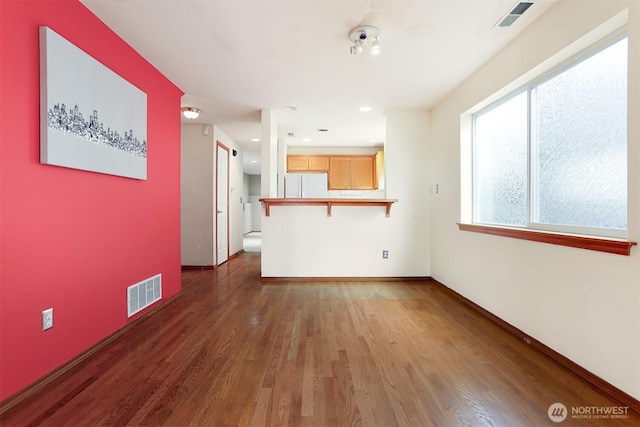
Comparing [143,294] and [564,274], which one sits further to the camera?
[143,294]

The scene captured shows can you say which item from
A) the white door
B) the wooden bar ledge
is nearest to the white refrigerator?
the wooden bar ledge

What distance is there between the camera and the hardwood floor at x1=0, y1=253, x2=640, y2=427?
4.66ft

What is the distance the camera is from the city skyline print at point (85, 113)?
1.66 meters

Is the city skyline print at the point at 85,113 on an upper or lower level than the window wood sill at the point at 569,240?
upper

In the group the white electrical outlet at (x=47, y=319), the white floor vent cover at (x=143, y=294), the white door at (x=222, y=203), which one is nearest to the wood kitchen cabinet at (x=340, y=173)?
the white door at (x=222, y=203)

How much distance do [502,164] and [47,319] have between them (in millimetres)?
3641

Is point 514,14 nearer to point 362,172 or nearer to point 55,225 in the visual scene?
point 55,225

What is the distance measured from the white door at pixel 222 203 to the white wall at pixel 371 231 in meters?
1.45

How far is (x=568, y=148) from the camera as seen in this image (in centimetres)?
199

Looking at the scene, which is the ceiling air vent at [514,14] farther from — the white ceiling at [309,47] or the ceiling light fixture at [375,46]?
the ceiling light fixture at [375,46]

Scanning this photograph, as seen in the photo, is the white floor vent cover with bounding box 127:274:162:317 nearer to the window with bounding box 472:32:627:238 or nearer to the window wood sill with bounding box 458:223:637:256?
the window wood sill with bounding box 458:223:637:256

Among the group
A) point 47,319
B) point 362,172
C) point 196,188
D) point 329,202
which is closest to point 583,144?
point 329,202

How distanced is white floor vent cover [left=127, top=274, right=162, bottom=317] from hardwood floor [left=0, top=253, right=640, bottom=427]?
0.15 metres

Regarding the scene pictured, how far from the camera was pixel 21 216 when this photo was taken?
5.10ft
